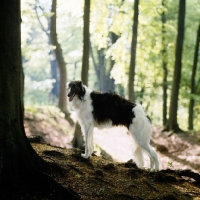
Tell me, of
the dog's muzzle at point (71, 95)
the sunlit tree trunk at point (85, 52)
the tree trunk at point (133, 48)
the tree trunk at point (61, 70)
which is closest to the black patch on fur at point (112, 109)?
the dog's muzzle at point (71, 95)

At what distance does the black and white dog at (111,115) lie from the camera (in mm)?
6477

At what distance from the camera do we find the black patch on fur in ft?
21.4

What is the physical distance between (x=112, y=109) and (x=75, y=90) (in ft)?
3.36

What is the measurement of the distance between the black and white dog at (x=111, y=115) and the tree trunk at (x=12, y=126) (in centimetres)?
242

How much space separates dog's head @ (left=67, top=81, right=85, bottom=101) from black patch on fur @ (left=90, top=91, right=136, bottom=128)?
29 cm

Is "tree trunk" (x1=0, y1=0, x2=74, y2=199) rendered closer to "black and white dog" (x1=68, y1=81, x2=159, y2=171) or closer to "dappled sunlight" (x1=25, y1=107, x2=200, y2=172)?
"black and white dog" (x1=68, y1=81, x2=159, y2=171)

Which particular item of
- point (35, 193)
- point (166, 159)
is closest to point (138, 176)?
point (35, 193)

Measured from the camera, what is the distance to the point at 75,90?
6656 mm

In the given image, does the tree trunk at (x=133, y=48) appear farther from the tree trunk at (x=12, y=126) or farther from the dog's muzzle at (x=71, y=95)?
the tree trunk at (x=12, y=126)

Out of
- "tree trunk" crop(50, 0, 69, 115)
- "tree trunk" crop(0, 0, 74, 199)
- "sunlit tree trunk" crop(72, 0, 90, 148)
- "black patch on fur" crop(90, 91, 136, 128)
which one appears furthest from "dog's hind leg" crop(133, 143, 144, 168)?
"tree trunk" crop(50, 0, 69, 115)

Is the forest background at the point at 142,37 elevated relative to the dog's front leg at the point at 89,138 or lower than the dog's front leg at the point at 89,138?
elevated

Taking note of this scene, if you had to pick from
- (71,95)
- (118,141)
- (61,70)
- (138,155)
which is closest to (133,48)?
(118,141)

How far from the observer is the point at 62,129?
51.2 ft

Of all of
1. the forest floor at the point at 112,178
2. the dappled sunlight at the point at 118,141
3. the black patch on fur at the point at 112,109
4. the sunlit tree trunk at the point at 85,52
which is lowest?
the dappled sunlight at the point at 118,141
